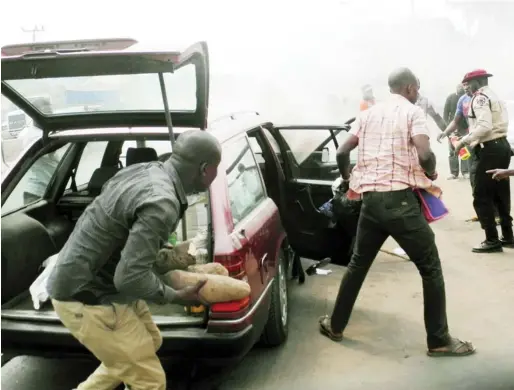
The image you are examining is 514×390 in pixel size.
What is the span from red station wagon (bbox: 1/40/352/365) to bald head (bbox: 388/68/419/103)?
1063 mm

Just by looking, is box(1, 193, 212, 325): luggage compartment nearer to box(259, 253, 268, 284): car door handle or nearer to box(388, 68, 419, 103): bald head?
box(259, 253, 268, 284): car door handle

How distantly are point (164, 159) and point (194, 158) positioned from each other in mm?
1824

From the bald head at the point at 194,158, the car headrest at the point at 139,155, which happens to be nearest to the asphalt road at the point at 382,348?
the car headrest at the point at 139,155

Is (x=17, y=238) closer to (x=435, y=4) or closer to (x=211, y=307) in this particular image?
(x=211, y=307)

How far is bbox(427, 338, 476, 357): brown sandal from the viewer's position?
395 cm

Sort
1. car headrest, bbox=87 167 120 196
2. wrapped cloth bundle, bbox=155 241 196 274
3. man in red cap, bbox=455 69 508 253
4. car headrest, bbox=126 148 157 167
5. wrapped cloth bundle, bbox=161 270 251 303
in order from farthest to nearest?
man in red cap, bbox=455 69 508 253, car headrest, bbox=87 167 120 196, car headrest, bbox=126 148 157 167, wrapped cloth bundle, bbox=155 241 196 274, wrapped cloth bundle, bbox=161 270 251 303

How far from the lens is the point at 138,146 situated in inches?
180

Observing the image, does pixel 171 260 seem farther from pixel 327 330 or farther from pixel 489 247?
pixel 489 247

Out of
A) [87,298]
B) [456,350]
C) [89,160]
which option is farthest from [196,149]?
[89,160]

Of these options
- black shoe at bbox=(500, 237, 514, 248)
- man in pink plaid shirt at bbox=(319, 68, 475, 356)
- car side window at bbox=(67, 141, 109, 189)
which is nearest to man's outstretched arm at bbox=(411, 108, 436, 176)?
man in pink plaid shirt at bbox=(319, 68, 475, 356)

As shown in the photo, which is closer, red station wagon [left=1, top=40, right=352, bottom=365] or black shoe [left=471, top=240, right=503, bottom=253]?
red station wagon [left=1, top=40, right=352, bottom=365]

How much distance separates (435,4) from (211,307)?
24092 millimetres

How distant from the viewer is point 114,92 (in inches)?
188

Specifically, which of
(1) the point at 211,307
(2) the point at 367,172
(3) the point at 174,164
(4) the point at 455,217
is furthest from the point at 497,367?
(4) the point at 455,217
